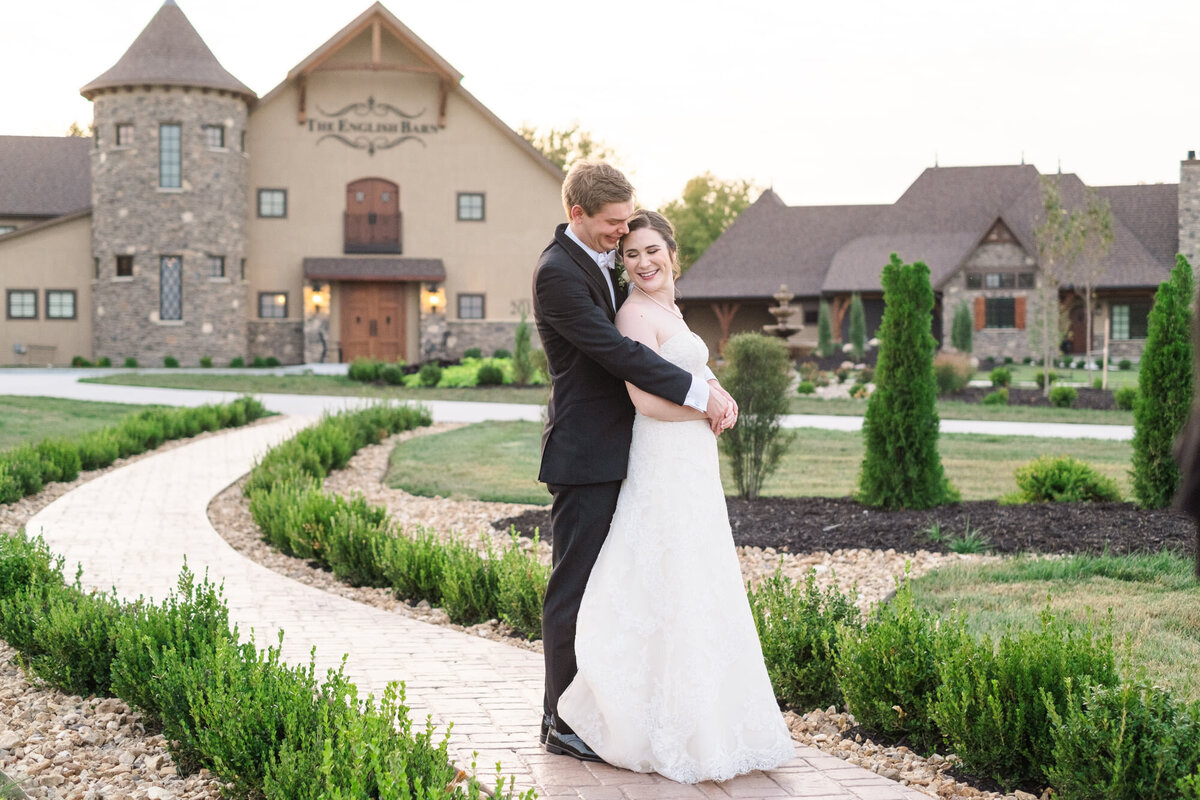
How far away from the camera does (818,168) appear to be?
50.8m

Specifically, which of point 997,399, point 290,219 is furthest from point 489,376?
point 290,219

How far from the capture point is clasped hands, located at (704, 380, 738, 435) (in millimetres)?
3895

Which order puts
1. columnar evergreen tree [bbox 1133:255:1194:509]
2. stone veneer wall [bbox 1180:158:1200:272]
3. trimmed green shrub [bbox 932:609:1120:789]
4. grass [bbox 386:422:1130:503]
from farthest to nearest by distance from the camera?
stone veneer wall [bbox 1180:158:1200:272]
grass [bbox 386:422:1130:503]
columnar evergreen tree [bbox 1133:255:1194:509]
trimmed green shrub [bbox 932:609:1120:789]

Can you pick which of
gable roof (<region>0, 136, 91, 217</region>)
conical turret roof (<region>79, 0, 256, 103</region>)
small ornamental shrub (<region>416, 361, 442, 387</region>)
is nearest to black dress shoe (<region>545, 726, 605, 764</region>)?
small ornamental shrub (<region>416, 361, 442, 387</region>)

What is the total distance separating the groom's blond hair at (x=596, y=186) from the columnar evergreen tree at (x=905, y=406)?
5.07 metres

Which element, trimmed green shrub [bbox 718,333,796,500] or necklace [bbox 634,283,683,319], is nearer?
necklace [bbox 634,283,683,319]

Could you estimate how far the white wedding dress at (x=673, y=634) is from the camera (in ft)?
12.3

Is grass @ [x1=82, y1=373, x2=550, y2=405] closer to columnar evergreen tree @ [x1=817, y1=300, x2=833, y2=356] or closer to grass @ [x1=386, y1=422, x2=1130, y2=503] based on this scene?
grass @ [x1=386, y1=422, x2=1130, y2=503]

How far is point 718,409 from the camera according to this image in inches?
154

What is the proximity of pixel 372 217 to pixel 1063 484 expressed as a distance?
27052mm

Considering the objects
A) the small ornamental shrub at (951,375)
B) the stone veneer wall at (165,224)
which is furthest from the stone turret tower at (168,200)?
the small ornamental shrub at (951,375)

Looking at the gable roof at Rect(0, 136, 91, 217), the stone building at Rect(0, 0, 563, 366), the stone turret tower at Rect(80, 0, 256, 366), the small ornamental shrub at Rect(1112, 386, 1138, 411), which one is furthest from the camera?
the gable roof at Rect(0, 136, 91, 217)

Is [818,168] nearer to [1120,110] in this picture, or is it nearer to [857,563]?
[1120,110]

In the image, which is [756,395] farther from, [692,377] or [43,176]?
[43,176]
